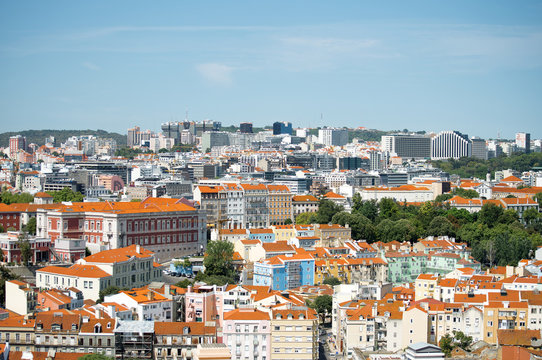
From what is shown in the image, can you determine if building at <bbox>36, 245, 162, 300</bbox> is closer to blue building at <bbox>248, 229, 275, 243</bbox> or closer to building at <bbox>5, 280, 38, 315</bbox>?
building at <bbox>5, 280, 38, 315</bbox>

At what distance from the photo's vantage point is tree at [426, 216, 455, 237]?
49062 millimetres

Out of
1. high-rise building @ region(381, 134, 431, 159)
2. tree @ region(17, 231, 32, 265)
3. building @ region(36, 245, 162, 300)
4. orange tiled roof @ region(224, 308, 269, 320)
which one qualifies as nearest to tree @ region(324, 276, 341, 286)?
building @ region(36, 245, 162, 300)

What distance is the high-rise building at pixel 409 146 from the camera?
4894 inches

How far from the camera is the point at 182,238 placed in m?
44.7

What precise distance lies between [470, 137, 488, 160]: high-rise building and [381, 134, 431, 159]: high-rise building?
18.1 feet

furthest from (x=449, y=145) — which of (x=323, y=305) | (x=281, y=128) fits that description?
(x=323, y=305)

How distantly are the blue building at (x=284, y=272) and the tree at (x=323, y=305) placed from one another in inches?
157

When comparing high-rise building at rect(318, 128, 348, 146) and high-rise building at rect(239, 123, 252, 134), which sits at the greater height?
high-rise building at rect(239, 123, 252, 134)

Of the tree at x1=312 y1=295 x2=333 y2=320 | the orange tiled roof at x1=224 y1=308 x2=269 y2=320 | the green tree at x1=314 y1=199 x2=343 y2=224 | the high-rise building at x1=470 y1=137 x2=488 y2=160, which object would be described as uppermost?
the high-rise building at x1=470 y1=137 x2=488 y2=160

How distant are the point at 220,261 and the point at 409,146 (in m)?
89.5

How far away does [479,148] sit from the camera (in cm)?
12350

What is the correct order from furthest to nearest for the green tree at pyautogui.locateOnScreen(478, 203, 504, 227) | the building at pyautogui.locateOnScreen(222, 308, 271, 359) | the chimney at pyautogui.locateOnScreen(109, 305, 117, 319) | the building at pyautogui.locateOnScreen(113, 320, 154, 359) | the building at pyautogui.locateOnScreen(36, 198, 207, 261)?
the green tree at pyautogui.locateOnScreen(478, 203, 504, 227) → the building at pyautogui.locateOnScreen(36, 198, 207, 261) → the chimney at pyautogui.locateOnScreen(109, 305, 117, 319) → the building at pyautogui.locateOnScreen(222, 308, 271, 359) → the building at pyautogui.locateOnScreen(113, 320, 154, 359)

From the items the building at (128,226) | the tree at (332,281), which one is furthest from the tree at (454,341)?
the building at (128,226)

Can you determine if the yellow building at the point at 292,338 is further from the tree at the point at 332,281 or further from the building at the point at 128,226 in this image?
the building at the point at 128,226
